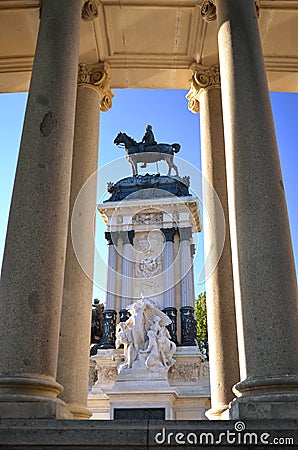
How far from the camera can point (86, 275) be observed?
25.9 metres

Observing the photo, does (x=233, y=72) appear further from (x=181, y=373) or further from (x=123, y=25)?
(x=181, y=373)

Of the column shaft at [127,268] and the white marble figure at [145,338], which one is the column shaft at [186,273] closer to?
→ the column shaft at [127,268]

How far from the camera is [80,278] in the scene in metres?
25.4

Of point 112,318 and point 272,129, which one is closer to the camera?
point 272,129

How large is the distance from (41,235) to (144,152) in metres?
76.6

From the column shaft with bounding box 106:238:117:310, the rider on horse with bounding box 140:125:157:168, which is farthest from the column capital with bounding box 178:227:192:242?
the rider on horse with bounding box 140:125:157:168

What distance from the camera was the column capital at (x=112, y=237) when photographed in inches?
3219

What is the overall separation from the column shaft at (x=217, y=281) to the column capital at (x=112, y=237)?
52159 millimetres

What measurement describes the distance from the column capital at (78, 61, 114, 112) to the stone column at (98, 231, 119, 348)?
5025 centimetres

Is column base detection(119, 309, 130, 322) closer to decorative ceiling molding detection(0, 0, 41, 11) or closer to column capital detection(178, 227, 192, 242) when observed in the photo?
column capital detection(178, 227, 192, 242)

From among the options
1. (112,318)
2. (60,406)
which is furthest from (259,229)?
(112,318)

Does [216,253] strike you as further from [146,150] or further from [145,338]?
[146,150]

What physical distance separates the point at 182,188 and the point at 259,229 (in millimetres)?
69810

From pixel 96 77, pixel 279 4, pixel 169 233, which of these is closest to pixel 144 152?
pixel 169 233
